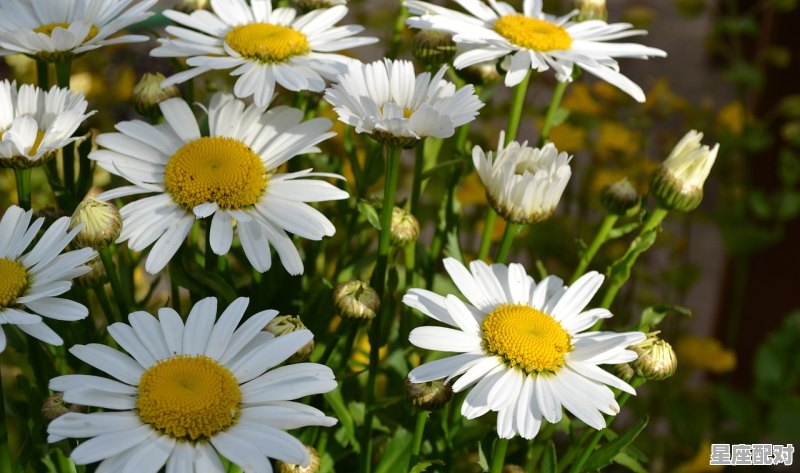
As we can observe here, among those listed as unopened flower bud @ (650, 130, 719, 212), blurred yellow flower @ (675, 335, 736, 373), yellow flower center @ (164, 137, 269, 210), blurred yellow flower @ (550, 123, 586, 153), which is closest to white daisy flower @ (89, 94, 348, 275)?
yellow flower center @ (164, 137, 269, 210)

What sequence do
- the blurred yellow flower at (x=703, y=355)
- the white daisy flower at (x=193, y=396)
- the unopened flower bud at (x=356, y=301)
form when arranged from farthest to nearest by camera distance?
the blurred yellow flower at (x=703, y=355)
the unopened flower bud at (x=356, y=301)
the white daisy flower at (x=193, y=396)

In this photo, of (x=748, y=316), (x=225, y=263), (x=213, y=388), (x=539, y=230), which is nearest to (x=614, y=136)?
(x=539, y=230)

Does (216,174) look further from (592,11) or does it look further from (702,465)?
(702,465)

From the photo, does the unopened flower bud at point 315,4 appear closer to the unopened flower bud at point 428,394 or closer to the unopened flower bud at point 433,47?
the unopened flower bud at point 433,47

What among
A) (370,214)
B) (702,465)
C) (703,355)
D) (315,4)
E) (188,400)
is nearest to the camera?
(188,400)

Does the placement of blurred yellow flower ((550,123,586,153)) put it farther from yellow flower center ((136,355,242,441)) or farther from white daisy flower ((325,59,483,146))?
yellow flower center ((136,355,242,441))

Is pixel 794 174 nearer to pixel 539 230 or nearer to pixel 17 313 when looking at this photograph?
pixel 539 230

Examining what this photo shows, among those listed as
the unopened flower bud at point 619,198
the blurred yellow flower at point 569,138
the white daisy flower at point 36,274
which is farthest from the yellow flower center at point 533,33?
the blurred yellow flower at point 569,138

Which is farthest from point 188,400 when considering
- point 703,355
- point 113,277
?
point 703,355
